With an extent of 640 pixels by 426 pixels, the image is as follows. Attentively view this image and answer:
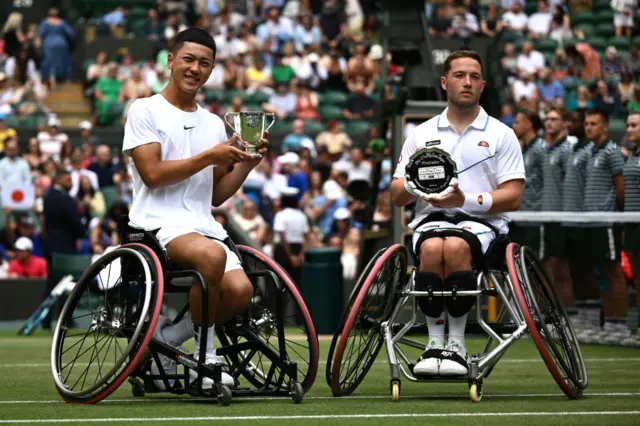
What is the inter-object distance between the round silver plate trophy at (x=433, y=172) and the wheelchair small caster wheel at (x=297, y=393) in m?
1.19

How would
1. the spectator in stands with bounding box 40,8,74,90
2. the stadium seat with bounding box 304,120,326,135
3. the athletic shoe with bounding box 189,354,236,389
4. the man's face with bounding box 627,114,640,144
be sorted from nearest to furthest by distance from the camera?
the athletic shoe with bounding box 189,354,236,389
the man's face with bounding box 627,114,640,144
the stadium seat with bounding box 304,120,326,135
the spectator in stands with bounding box 40,8,74,90

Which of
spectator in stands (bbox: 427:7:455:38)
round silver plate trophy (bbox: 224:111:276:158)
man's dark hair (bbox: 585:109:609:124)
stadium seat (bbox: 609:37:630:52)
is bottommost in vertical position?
round silver plate trophy (bbox: 224:111:276:158)

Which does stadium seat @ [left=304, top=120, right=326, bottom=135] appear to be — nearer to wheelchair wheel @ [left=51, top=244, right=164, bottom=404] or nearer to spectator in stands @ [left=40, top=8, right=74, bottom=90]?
spectator in stands @ [left=40, top=8, right=74, bottom=90]

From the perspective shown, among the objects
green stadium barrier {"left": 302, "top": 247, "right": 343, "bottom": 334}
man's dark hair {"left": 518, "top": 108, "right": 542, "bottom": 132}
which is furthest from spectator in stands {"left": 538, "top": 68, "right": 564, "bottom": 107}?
man's dark hair {"left": 518, "top": 108, "right": 542, "bottom": 132}

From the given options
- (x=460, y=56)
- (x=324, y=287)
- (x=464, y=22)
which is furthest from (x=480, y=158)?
(x=464, y=22)

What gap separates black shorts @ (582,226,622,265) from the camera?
12.4 m

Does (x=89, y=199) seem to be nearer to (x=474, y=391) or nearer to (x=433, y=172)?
(x=433, y=172)

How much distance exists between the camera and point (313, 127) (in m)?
24.7

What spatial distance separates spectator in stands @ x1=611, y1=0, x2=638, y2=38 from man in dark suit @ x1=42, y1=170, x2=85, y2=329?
14.9m

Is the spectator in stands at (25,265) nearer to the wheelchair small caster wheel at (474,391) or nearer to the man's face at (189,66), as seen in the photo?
the man's face at (189,66)

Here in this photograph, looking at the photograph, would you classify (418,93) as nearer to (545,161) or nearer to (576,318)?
(545,161)

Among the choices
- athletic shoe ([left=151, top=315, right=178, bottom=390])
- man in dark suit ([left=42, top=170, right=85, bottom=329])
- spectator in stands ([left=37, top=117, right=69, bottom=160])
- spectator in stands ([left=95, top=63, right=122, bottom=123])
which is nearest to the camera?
athletic shoe ([left=151, top=315, right=178, bottom=390])

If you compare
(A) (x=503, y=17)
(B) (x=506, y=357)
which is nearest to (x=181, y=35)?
(B) (x=506, y=357)

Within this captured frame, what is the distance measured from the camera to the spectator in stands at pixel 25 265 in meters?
18.9
